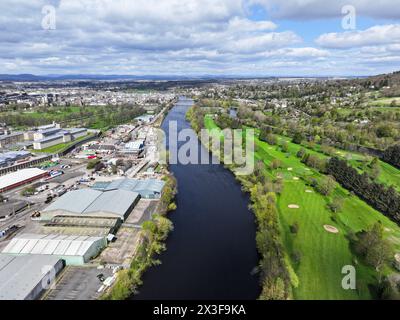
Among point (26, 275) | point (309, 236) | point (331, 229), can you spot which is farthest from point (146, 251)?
point (331, 229)

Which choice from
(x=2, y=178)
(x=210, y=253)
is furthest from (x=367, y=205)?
(x=2, y=178)

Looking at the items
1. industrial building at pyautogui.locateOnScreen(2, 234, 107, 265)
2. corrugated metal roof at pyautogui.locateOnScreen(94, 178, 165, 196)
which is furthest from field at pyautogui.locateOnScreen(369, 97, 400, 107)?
industrial building at pyautogui.locateOnScreen(2, 234, 107, 265)

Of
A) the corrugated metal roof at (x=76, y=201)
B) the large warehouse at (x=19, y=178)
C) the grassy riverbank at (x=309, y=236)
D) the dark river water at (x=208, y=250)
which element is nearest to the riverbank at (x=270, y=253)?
the grassy riverbank at (x=309, y=236)

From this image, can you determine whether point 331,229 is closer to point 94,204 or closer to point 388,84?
point 94,204

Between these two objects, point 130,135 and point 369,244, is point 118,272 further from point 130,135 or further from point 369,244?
point 130,135

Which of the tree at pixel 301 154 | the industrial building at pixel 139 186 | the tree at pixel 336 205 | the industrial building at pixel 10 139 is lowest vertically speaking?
the tree at pixel 336 205

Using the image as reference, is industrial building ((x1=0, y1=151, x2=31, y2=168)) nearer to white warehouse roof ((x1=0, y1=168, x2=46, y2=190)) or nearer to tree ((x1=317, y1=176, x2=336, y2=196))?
white warehouse roof ((x1=0, y1=168, x2=46, y2=190))

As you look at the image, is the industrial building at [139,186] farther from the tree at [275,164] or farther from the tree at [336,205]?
the tree at [336,205]
